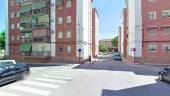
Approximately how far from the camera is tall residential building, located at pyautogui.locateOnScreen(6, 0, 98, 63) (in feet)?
109

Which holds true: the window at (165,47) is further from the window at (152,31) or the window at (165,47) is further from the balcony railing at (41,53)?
the balcony railing at (41,53)

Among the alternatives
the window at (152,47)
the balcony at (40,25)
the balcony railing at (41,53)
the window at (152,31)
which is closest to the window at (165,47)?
the window at (152,47)

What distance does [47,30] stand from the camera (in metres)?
35.7

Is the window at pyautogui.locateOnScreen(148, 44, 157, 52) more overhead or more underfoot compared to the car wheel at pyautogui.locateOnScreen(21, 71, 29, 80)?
more overhead

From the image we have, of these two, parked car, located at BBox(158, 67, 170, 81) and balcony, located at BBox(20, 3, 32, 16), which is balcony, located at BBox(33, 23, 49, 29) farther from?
parked car, located at BBox(158, 67, 170, 81)

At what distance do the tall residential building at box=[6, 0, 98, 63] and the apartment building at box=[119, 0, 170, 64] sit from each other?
9525mm

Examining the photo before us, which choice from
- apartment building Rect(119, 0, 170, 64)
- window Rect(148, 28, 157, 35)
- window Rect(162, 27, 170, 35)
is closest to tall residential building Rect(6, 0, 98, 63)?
apartment building Rect(119, 0, 170, 64)

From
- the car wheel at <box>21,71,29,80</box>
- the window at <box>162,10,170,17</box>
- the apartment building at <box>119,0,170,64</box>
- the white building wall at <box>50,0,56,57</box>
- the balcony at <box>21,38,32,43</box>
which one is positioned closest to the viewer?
the car wheel at <box>21,71,29,80</box>

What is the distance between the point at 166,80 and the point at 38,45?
28517 millimetres

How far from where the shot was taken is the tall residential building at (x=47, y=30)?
33344 mm

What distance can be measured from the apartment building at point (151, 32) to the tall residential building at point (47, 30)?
9.52 m

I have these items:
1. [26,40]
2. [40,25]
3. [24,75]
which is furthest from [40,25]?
[24,75]

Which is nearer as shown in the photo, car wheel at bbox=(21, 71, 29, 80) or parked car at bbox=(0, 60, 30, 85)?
parked car at bbox=(0, 60, 30, 85)

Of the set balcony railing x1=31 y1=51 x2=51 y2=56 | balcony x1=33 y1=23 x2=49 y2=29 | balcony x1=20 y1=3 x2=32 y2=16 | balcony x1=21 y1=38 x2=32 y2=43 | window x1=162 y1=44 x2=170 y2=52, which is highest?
balcony x1=20 y1=3 x2=32 y2=16
